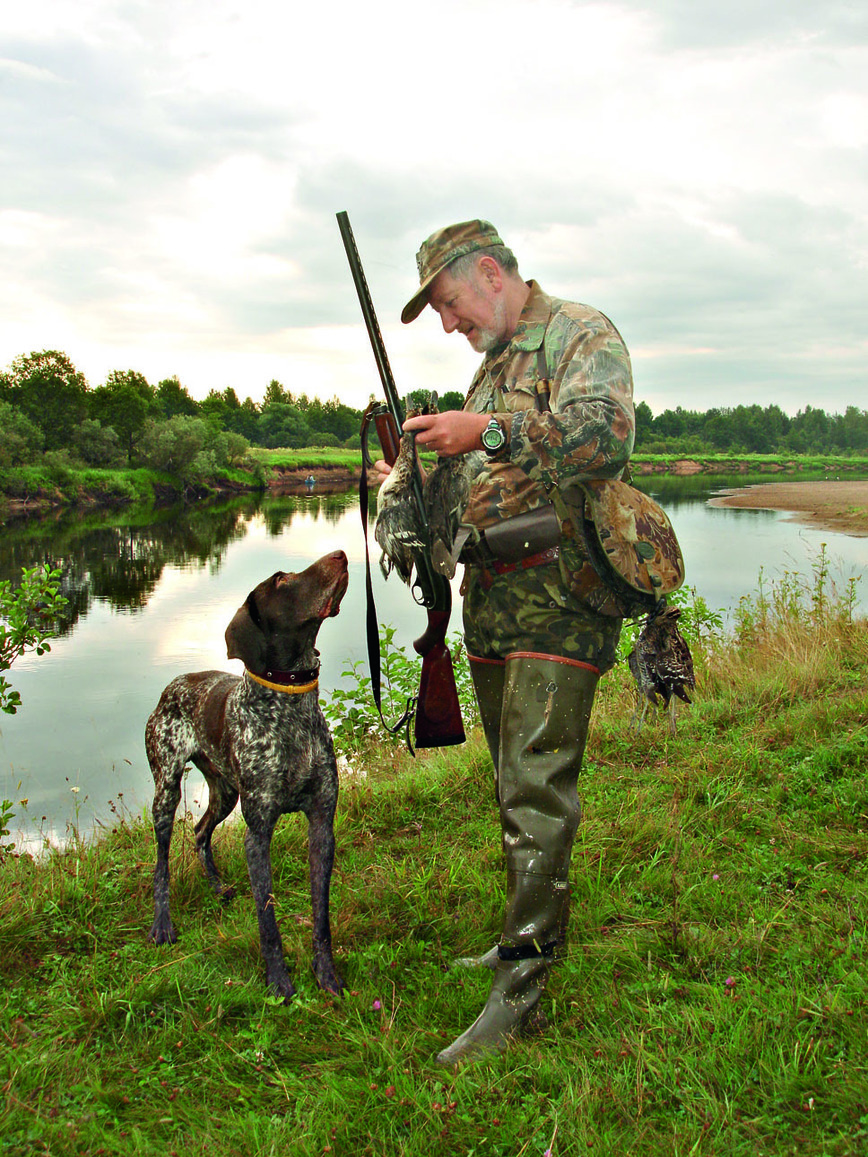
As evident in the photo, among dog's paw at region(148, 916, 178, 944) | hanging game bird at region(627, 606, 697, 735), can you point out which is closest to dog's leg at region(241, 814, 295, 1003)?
dog's paw at region(148, 916, 178, 944)

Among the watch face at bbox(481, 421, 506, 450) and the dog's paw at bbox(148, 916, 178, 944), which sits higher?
the watch face at bbox(481, 421, 506, 450)

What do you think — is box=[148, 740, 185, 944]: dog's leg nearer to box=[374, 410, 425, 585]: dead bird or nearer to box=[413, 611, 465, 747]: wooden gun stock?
box=[413, 611, 465, 747]: wooden gun stock

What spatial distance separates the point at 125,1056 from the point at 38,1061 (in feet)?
0.91

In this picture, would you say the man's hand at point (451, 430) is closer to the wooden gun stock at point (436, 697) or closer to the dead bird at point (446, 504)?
the dead bird at point (446, 504)

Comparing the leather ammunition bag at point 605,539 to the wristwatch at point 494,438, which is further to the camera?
the leather ammunition bag at point 605,539

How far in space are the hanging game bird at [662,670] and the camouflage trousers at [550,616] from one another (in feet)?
10.2

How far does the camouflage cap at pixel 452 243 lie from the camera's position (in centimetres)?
318

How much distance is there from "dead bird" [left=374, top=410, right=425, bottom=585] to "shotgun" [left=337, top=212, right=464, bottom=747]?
2 cm

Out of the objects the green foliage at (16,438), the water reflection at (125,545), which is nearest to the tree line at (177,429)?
the green foliage at (16,438)

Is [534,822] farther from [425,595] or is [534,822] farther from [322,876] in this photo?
[425,595]

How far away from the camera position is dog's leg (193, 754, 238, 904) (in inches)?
157

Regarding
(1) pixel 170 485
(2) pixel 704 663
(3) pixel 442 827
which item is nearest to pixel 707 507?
(1) pixel 170 485

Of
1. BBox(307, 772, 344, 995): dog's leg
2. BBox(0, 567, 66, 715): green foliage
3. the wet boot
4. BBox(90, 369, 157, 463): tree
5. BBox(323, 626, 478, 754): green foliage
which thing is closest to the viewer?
BBox(307, 772, 344, 995): dog's leg

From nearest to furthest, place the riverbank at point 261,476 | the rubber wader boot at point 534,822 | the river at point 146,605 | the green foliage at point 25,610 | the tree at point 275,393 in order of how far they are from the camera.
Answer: the rubber wader boot at point 534,822, the green foliage at point 25,610, the river at point 146,605, the riverbank at point 261,476, the tree at point 275,393
